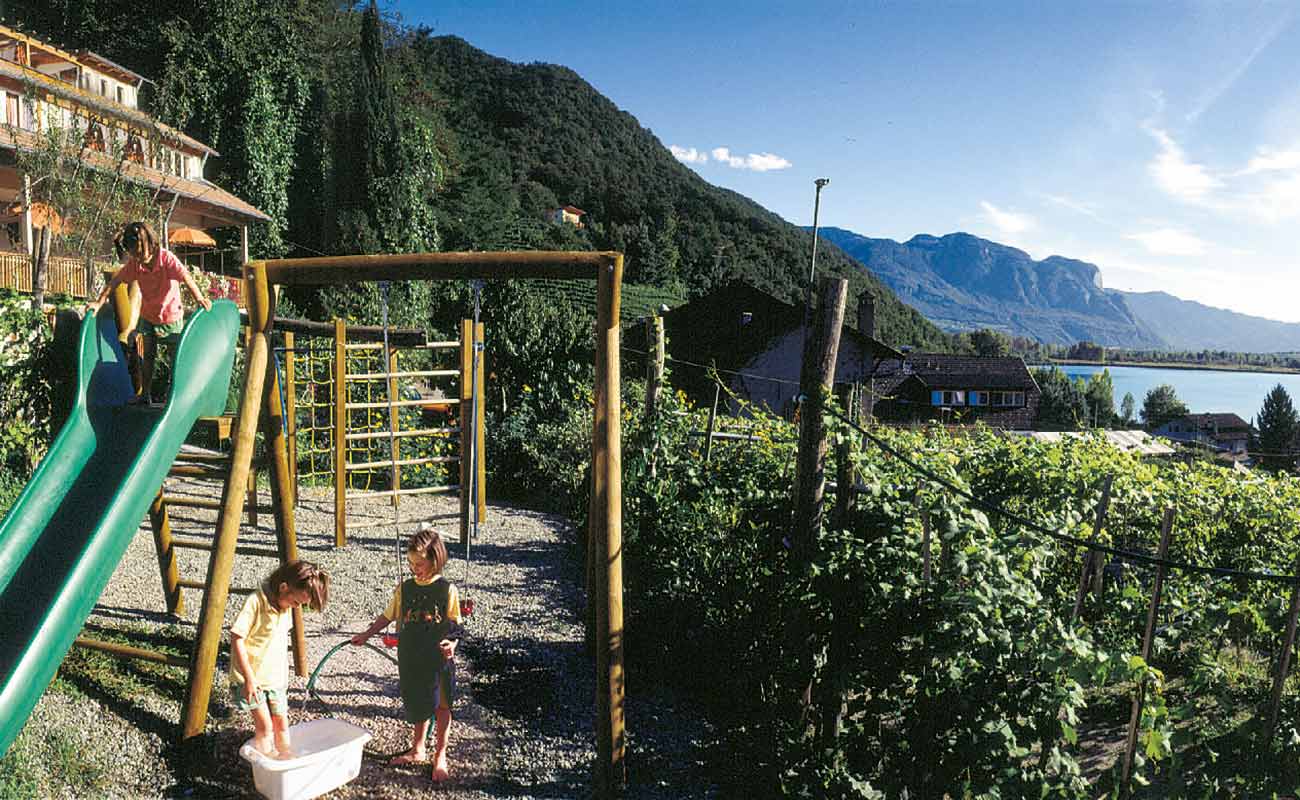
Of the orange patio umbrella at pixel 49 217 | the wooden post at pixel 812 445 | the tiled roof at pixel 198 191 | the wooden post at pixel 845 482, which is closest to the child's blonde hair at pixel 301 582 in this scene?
the wooden post at pixel 812 445

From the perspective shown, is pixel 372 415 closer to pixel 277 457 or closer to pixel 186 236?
pixel 277 457

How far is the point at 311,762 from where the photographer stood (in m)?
3.47

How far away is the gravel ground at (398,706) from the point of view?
3830 millimetres

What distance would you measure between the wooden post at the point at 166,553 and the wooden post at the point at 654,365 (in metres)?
3.39

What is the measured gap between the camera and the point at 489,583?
6.88m

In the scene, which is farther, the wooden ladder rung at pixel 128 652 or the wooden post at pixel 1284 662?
the wooden ladder rung at pixel 128 652

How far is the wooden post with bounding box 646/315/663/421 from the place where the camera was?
643cm

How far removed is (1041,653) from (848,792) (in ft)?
3.79

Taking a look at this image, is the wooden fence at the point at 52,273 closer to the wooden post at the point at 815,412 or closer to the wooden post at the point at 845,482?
the wooden post at the point at 815,412

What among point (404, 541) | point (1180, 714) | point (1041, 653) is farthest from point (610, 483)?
point (404, 541)

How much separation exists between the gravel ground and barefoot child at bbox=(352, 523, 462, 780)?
0.40 m

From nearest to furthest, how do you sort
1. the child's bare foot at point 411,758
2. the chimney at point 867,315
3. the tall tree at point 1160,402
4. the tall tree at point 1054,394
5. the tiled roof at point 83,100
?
the child's bare foot at point 411,758, the tiled roof at point 83,100, the chimney at point 867,315, the tall tree at point 1054,394, the tall tree at point 1160,402

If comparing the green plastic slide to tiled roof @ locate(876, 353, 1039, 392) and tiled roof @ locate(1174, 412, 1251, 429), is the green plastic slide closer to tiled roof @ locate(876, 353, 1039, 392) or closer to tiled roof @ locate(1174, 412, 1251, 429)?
tiled roof @ locate(876, 353, 1039, 392)

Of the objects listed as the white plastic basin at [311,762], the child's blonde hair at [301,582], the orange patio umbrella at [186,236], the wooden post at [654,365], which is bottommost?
the white plastic basin at [311,762]
